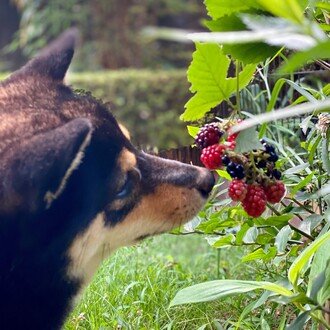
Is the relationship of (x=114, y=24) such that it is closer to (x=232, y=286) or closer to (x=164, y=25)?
(x=164, y=25)

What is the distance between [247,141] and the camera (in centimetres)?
175

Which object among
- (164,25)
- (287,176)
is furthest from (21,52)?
(287,176)

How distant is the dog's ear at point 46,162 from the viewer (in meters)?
1.63

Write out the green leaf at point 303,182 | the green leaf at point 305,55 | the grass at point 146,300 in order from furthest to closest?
the grass at point 146,300 → the green leaf at point 303,182 → the green leaf at point 305,55

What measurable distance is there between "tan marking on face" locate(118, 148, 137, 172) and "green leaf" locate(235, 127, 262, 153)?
1.40 feet

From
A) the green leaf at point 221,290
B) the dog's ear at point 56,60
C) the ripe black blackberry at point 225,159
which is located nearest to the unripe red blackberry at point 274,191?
the ripe black blackberry at point 225,159

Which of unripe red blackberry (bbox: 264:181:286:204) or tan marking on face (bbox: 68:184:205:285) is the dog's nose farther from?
unripe red blackberry (bbox: 264:181:286:204)

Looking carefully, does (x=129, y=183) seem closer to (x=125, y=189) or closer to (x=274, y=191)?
(x=125, y=189)

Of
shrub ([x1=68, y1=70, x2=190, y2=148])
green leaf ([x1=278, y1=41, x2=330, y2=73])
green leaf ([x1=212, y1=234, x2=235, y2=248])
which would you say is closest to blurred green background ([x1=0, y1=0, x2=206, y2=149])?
shrub ([x1=68, y1=70, x2=190, y2=148])

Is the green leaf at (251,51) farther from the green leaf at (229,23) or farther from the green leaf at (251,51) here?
the green leaf at (229,23)

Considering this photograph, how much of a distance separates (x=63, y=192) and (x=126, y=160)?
0.29 metres

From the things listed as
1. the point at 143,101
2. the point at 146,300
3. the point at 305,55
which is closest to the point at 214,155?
the point at 146,300

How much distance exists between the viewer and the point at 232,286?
1788 mm

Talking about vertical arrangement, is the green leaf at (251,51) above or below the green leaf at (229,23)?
below
